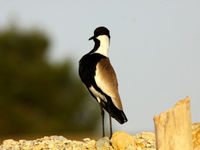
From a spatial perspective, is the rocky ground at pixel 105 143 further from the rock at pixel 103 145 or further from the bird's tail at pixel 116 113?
the bird's tail at pixel 116 113

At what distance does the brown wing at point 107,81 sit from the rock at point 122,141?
1.46ft

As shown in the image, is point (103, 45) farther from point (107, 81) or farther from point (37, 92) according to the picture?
point (37, 92)

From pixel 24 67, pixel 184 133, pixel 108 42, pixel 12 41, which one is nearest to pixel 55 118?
pixel 24 67

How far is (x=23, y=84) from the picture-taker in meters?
20.6

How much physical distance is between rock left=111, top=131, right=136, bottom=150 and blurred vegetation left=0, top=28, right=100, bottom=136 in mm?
13582

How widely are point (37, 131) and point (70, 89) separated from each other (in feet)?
9.26

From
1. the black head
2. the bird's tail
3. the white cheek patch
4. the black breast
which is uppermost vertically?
the black head

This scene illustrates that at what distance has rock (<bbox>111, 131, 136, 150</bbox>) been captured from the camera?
6.66 metres

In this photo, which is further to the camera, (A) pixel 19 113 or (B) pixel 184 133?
(A) pixel 19 113

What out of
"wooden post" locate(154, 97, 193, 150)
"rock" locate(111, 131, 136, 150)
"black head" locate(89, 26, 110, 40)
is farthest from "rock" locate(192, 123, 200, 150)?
"black head" locate(89, 26, 110, 40)

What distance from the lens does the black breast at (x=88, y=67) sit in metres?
6.95

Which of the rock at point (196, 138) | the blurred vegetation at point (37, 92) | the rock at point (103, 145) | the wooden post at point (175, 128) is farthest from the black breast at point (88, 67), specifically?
the blurred vegetation at point (37, 92)

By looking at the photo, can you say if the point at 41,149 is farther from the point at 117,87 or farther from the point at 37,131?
the point at 37,131

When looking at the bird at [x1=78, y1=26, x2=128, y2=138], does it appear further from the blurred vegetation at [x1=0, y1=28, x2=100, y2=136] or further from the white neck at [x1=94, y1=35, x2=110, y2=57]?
the blurred vegetation at [x1=0, y1=28, x2=100, y2=136]
